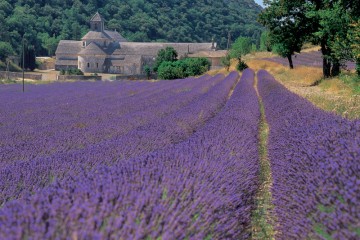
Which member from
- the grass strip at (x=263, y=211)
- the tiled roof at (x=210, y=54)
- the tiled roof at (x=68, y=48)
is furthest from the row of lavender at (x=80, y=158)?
the tiled roof at (x=68, y=48)

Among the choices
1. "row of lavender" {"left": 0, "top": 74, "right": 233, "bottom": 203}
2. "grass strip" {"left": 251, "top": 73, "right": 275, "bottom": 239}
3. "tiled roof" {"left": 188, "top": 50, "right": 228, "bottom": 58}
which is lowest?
"grass strip" {"left": 251, "top": 73, "right": 275, "bottom": 239}

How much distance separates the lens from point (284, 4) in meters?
20.2

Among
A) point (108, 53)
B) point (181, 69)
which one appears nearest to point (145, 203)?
point (181, 69)

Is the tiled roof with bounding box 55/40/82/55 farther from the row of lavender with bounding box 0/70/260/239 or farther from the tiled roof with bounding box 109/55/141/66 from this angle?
the row of lavender with bounding box 0/70/260/239

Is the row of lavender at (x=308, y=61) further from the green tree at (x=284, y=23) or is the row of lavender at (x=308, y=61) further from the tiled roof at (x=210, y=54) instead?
the tiled roof at (x=210, y=54)

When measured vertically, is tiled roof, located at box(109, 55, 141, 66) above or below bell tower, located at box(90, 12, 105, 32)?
below

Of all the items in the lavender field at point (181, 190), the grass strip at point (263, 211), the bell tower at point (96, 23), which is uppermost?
the bell tower at point (96, 23)

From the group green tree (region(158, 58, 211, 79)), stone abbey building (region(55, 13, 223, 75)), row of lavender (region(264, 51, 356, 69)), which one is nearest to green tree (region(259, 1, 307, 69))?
row of lavender (region(264, 51, 356, 69))

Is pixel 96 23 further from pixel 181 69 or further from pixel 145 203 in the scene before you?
pixel 145 203

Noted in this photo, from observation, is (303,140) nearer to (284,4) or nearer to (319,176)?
(319,176)

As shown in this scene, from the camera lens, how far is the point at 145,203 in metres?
2.26

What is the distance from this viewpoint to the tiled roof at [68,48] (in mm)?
77125

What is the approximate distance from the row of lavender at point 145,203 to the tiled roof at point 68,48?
252ft

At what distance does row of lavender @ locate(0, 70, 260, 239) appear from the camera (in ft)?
5.98
